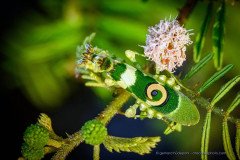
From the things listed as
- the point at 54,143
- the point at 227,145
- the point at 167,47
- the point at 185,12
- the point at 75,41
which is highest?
the point at 75,41

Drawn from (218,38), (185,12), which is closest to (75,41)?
(185,12)

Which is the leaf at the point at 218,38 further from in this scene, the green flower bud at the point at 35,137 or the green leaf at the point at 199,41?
the green flower bud at the point at 35,137

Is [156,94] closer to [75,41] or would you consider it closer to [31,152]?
[31,152]

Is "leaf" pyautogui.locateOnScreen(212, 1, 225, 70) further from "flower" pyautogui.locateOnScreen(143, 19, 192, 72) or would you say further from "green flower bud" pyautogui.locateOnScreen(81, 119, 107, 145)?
"green flower bud" pyautogui.locateOnScreen(81, 119, 107, 145)

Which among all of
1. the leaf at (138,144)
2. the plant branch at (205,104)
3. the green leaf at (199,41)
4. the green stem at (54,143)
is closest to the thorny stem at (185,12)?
the green leaf at (199,41)

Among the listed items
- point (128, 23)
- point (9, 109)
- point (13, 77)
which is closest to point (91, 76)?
point (128, 23)

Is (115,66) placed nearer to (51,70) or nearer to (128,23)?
(128,23)
